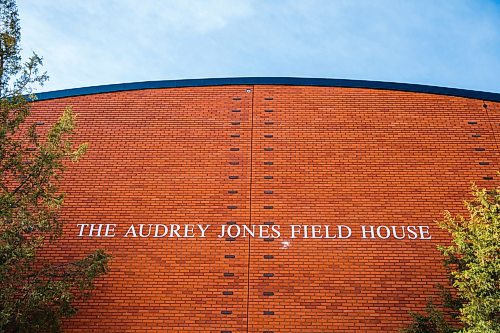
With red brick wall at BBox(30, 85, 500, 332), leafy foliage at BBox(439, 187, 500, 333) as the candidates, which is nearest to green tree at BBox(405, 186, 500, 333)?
leafy foliage at BBox(439, 187, 500, 333)

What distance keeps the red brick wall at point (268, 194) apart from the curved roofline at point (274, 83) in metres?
0.17

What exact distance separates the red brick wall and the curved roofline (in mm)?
174

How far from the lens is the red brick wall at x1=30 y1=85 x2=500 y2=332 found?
11180mm

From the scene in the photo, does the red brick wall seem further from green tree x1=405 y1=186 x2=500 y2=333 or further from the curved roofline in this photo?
green tree x1=405 y1=186 x2=500 y2=333

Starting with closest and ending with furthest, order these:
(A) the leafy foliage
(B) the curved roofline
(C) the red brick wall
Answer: (A) the leafy foliage, (C) the red brick wall, (B) the curved roofline

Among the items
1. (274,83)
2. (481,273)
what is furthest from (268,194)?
(481,273)

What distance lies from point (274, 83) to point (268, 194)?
3.48 m

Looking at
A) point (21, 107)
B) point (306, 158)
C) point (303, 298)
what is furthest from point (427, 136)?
point (21, 107)

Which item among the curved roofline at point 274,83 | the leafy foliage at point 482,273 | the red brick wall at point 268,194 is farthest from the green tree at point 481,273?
the curved roofline at point 274,83

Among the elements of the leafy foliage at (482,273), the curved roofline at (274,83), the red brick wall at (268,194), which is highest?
the curved roofline at (274,83)

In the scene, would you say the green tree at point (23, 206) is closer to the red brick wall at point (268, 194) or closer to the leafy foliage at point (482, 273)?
the red brick wall at point (268, 194)

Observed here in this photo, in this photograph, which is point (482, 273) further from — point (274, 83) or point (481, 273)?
point (274, 83)

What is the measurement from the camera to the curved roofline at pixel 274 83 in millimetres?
14105

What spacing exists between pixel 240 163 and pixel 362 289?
421 centimetres
